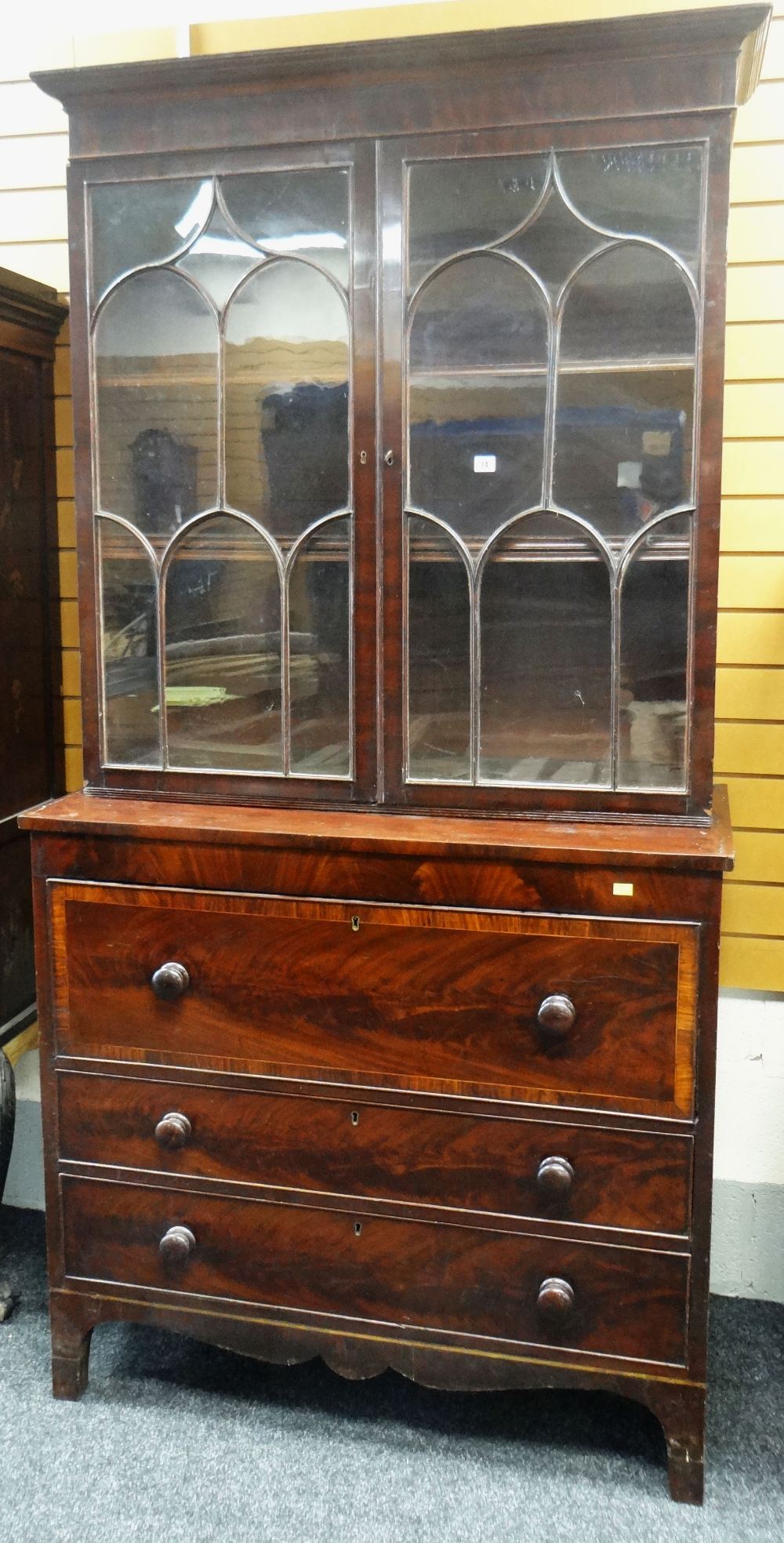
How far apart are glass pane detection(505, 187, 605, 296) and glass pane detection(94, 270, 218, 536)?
516 mm

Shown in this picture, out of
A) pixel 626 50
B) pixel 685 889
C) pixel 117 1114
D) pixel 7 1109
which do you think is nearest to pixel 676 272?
pixel 626 50

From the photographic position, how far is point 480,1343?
1.87 meters

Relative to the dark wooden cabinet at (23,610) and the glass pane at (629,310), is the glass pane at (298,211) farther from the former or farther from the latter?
the dark wooden cabinet at (23,610)

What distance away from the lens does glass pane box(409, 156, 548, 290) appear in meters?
1.77

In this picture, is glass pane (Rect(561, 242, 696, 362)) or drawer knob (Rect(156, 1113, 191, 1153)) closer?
glass pane (Rect(561, 242, 696, 362))

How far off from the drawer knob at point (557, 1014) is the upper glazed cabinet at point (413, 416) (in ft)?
→ 1.01

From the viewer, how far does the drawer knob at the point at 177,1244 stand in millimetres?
1941

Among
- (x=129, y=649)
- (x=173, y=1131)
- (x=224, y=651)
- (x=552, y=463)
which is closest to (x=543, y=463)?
(x=552, y=463)

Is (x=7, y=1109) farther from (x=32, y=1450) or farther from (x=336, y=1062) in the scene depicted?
(x=336, y=1062)

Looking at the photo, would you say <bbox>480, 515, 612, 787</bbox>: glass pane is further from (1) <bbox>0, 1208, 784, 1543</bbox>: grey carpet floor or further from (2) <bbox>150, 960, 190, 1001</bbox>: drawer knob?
(1) <bbox>0, 1208, 784, 1543</bbox>: grey carpet floor

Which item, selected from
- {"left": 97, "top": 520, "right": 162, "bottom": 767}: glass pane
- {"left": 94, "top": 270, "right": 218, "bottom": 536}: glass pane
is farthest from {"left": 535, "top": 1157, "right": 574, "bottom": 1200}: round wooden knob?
{"left": 94, "top": 270, "right": 218, "bottom": 536}: glass pane

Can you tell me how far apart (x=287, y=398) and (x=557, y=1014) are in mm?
1060

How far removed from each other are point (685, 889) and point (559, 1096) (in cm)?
38

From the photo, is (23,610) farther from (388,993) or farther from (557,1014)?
(557,1014)
